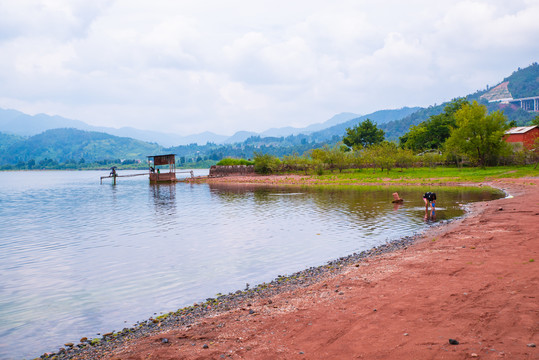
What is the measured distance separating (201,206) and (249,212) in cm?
956

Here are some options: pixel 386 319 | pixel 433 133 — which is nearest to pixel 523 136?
pixel 433 133

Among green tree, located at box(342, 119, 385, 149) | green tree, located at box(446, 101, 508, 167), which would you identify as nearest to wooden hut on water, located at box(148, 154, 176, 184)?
green tree, located at box(342, 119, 385, 149)

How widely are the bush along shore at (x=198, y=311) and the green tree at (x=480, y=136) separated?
6605cm

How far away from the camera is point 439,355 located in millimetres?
7172

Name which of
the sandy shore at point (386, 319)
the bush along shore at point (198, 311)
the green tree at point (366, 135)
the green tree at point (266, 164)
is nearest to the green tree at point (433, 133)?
the green tree at point (366, 135)

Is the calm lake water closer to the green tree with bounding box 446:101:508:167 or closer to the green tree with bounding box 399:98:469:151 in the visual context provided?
the green tree with bounding box 446:101:508:167

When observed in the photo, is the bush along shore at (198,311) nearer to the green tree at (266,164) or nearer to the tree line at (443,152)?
the tree line at (443,152)

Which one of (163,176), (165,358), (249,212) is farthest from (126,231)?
(163,176)

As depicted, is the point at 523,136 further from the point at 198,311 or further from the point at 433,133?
the point at 198,311

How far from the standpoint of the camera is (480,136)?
239ft

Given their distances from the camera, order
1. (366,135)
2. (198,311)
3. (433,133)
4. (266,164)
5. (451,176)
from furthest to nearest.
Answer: (366,135), (433,133), (266,164), (451,176), (198,311)

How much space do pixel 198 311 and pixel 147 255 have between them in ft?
31.7

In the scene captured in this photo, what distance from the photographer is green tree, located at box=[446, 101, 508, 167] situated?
72.7 meters

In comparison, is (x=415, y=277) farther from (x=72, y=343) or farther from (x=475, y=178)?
(x=475, y=178)
